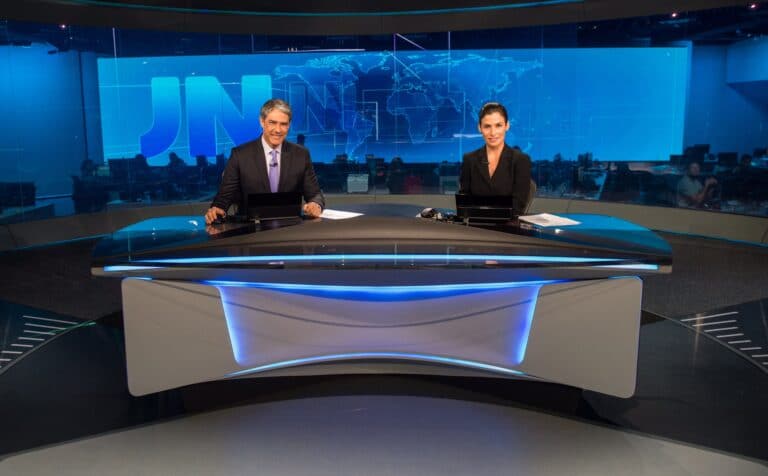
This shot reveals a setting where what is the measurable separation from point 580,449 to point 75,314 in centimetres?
342

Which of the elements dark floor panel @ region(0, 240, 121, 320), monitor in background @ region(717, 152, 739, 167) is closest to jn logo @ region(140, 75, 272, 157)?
dark floor panel @ region(0, 240, 121, 320)

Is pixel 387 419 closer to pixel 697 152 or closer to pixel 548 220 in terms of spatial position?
pixel 548 220

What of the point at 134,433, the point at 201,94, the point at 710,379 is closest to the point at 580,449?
the point at 710,379

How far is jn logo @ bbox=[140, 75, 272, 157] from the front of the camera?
7.27 metres

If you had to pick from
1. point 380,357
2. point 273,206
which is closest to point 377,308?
point 380,357

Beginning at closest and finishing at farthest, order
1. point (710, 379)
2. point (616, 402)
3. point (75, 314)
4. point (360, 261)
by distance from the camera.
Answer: point (360, 261), point (616, 402), point (710, 379), point (75, 314)

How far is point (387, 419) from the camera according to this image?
8.52 ft

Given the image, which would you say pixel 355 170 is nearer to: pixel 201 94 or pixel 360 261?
pixel 201 94

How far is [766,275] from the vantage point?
200 inches

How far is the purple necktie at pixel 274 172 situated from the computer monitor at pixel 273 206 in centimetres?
67

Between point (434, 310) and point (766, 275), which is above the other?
point (434, 310)

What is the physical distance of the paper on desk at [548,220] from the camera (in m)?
2.64

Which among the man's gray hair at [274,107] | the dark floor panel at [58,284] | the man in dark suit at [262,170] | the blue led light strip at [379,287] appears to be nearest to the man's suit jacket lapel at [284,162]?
the man in dark suit at [262,170]

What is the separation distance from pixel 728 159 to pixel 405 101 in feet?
12.2
